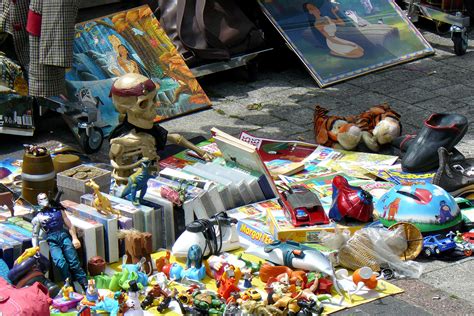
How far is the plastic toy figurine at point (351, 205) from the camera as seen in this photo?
5852 mm

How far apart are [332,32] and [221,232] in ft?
13.2

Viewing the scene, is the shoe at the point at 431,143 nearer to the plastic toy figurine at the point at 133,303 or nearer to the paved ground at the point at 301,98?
the paved ground at the point at 301,98

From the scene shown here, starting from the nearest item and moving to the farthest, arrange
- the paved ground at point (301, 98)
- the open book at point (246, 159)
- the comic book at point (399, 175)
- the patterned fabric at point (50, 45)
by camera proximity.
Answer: the open book at point (246, 159), the comic book at point (399, 175), the patterned fabric at point (50, 45), the paved ground at point (301, 98)

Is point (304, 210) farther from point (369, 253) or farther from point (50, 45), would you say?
point (50, 45)

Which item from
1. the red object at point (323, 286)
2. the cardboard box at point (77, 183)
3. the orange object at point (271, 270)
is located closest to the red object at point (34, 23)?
the cardboard box at point (77, 183)

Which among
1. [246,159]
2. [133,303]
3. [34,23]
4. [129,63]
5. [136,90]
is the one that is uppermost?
[34,23]

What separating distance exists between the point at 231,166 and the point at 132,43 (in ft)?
7.02

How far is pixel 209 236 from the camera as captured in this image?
5613 millimetres

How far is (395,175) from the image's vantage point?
22.1ft

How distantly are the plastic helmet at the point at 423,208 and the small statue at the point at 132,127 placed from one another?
5.06 feet

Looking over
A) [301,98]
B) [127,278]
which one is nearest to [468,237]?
[127,278]

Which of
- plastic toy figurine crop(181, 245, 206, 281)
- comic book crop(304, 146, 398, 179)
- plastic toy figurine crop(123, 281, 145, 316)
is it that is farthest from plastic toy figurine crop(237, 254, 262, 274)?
comic book crop(304, 146, 398, 179)

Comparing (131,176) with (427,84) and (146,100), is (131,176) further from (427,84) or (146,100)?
(427,84)

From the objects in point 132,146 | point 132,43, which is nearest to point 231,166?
point 132,146
